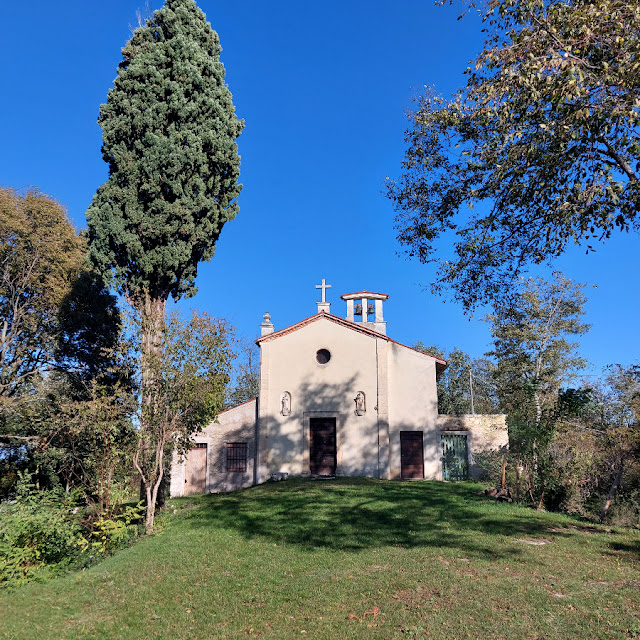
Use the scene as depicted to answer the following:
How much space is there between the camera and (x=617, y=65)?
7.26m

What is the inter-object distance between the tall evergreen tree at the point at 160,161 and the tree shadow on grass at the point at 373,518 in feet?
22.4

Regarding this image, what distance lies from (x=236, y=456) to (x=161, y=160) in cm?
1320

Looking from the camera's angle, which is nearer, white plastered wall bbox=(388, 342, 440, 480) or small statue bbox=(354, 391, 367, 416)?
white plastered wall bbox=(388, 342, 440, 480)

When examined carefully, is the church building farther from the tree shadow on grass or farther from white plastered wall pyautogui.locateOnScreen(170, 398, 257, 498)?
the tree shadow on grass

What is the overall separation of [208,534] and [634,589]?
865 centimetres

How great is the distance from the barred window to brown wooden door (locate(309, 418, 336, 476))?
10.2 ft

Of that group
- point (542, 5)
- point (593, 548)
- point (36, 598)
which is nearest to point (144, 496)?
point (36, 598)

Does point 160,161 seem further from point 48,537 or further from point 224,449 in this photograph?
point 224,449

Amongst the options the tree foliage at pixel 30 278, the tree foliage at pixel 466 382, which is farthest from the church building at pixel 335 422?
the tree foliage at pixel 466 382

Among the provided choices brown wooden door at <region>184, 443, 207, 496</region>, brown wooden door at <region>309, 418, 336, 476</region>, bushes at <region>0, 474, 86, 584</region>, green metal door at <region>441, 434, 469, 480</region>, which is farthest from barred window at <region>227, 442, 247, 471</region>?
bushes at <region>0, 474, 86, 584</region>

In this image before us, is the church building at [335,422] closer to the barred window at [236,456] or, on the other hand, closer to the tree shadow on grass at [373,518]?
the barred window at [236,456]

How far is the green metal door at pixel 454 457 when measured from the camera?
23.1m

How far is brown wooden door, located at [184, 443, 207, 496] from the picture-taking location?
901 inches

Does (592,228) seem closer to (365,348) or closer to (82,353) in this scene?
(365,348)
